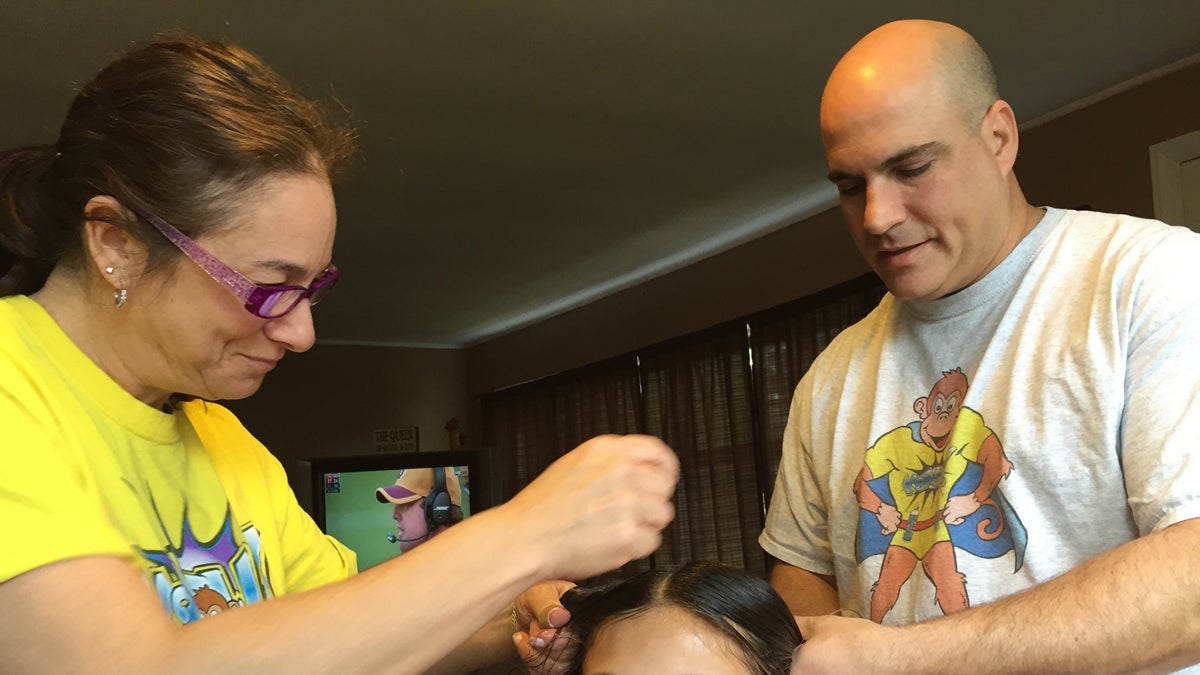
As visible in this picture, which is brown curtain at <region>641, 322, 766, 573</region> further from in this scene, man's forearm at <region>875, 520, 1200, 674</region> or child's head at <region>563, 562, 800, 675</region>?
man's forearm at <region>875, 520, 1200, 674</region>

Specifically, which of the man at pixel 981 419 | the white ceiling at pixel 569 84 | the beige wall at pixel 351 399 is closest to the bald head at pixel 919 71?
the man at pixel 981 419

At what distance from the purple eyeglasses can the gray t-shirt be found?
3.05 feet

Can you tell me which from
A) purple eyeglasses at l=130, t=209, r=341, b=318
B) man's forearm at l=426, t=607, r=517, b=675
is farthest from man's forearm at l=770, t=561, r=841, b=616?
purple eyeglasses at l=130, t=209, r=341, b=318

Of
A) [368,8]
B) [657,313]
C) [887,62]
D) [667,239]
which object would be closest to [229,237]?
[887,62]

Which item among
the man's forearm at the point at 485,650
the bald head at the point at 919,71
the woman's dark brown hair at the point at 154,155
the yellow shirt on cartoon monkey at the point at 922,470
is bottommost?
the man's forearm at the point at 485,650

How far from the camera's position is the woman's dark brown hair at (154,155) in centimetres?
108

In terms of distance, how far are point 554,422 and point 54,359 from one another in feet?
20.9

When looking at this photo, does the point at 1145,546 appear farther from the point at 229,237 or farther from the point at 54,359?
the point at 54,359

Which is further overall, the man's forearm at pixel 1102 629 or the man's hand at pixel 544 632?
the man's hand at pixel 544 632

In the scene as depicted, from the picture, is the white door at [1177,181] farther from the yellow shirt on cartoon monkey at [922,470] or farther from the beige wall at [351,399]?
the beige wall at [351,399]

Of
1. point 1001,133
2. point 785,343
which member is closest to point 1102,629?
point 1001,133

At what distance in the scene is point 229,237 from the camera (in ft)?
3.61

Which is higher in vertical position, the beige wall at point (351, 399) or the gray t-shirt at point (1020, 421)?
the beige wall at point (351, 399)

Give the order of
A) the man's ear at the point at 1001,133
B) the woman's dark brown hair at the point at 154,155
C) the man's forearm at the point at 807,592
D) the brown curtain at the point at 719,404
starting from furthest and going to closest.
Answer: the brown curtain at the point at 719,404 < the man's forearm at the point at 807,592 < the man's ear at the point at 1001,133 < the woman's dark brown hair at the point at 154,155
